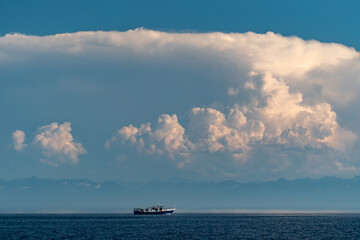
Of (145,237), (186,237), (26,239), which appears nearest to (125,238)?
(145,237)

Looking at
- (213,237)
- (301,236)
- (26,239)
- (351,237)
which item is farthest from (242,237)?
(26,239)

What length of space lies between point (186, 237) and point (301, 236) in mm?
39076

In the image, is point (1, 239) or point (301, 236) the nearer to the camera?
point (1, 239)

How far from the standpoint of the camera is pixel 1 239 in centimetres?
15488

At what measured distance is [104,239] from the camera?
152000mm

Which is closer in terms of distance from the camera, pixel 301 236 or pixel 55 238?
pixel 55 238

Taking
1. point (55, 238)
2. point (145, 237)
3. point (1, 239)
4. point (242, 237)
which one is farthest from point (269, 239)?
point (1, 239)

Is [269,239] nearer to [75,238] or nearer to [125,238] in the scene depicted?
[125,238]

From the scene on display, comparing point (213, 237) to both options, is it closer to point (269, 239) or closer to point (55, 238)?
point (269, 239)

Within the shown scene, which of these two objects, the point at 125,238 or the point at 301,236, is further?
the point at 301,236

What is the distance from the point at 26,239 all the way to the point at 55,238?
28.3 feet

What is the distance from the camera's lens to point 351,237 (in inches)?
6501

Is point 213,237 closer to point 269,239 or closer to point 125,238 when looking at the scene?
point 269,239

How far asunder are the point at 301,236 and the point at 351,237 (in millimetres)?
16108
